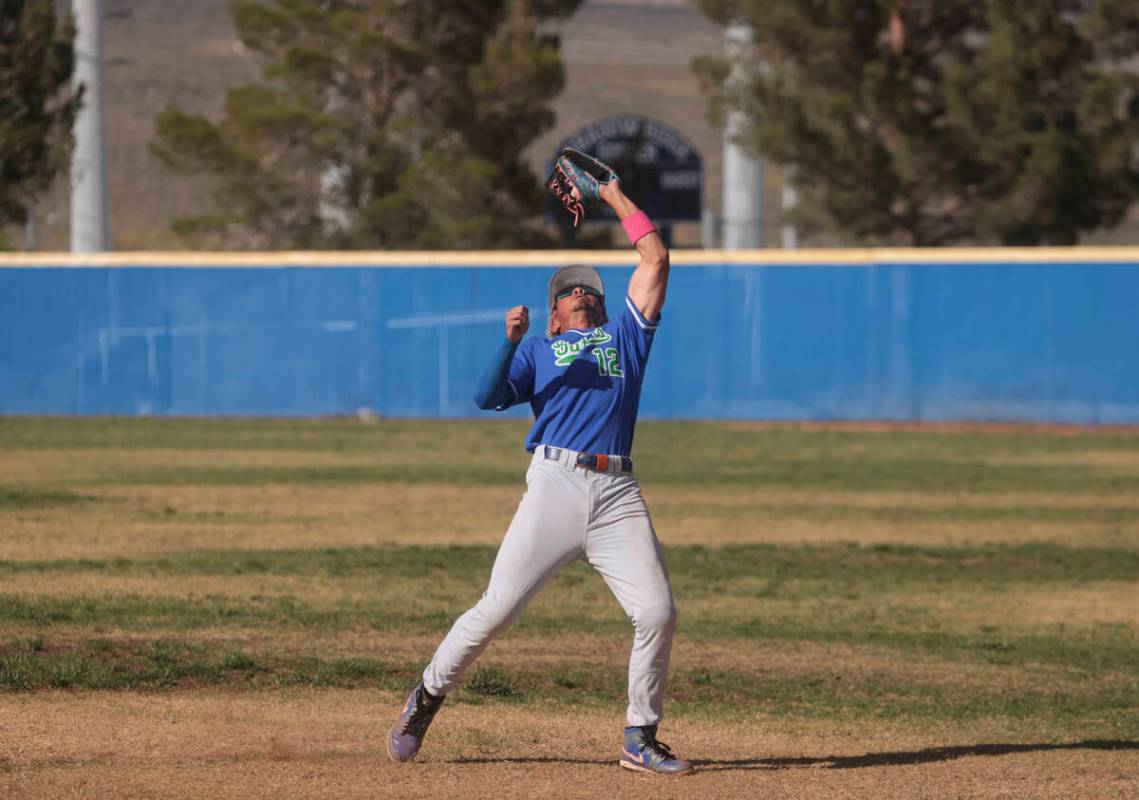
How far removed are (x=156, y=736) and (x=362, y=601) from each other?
499 centimetres

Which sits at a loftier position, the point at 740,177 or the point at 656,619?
the point at 740,177

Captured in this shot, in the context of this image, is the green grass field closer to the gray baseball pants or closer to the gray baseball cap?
the gray baseball pants

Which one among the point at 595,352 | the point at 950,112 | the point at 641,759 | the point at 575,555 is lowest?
the point at 641,759

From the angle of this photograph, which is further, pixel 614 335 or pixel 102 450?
pixel 102 450

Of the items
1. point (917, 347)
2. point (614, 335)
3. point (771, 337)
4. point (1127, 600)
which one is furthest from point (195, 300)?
point (614, 335)

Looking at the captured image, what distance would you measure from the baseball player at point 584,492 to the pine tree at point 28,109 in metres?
25.9

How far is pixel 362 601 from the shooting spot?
13.6m

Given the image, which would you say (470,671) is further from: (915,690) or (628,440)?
(628,440)

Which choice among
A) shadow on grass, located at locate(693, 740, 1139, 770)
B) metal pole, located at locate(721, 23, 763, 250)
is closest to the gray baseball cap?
shadow on grass, located at locate(693, 740, 1139, 770)

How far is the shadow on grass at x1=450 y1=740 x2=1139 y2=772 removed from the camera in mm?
8289

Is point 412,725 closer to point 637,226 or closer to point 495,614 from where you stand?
point 495,614

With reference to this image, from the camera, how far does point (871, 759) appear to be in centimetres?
873

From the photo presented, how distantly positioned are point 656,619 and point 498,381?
119 cm

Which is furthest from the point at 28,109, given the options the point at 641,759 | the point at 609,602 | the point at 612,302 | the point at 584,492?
the point at 641,759
